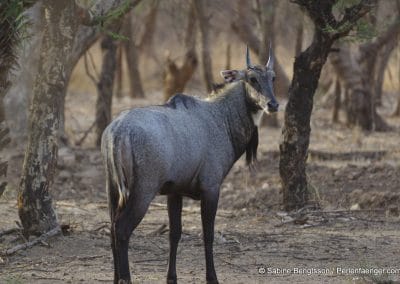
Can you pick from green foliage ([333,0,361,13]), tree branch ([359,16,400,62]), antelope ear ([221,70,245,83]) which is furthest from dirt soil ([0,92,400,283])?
tree branch ([359,16,400,62])

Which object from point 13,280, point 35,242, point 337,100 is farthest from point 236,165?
point 13,280

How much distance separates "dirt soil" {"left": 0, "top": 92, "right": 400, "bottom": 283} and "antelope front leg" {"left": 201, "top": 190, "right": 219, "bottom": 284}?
0.24 meters

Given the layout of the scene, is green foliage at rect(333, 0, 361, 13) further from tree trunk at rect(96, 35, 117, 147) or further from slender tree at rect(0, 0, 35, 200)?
tree trunk at rect(96, 35, 117, 147)

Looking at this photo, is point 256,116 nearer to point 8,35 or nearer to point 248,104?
point 248,104

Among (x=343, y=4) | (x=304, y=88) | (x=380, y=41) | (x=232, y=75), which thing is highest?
(x=343, y=4)

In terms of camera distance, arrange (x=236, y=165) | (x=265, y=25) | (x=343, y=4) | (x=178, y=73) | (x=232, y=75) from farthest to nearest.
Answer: (x=265, y=25) < (x=178, y=73) < (x=236, y=165) < (x=343, y=4) < (x=232, y=75)

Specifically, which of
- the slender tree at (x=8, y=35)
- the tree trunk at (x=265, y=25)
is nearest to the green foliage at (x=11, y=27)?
the slender tree at (x=8, y=35)

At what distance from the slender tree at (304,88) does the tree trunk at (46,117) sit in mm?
2693

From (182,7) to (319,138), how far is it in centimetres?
505

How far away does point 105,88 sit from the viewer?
592 inches

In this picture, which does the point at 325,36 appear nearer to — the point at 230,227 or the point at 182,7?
the point at 230,227

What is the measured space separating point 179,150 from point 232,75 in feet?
4.72

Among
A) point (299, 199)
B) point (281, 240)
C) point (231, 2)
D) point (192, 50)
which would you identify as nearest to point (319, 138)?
point (192, 50)

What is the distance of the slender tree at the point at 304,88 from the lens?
938cm
